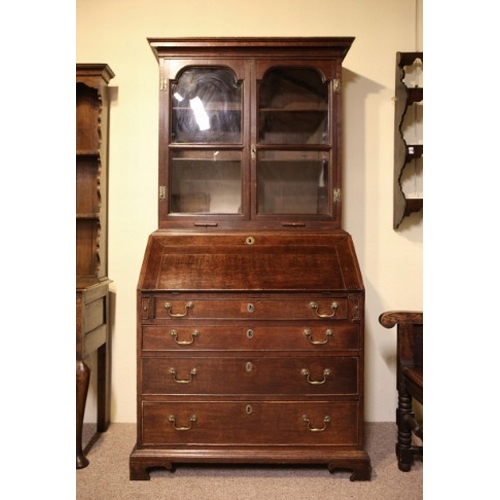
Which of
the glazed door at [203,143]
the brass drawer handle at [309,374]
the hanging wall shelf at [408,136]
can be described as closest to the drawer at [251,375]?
the brass drawer handle at [309,374]

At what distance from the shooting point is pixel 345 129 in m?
2.82

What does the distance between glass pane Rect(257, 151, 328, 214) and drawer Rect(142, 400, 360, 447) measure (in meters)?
0.93

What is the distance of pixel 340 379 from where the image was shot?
218 centimetres

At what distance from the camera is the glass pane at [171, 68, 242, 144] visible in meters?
2.48

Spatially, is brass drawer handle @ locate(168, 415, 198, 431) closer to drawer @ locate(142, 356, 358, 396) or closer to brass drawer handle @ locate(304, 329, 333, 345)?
drawer @ locate(142, 356, 358, 396)

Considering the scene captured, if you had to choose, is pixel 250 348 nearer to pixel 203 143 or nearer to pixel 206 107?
pixel 203 143

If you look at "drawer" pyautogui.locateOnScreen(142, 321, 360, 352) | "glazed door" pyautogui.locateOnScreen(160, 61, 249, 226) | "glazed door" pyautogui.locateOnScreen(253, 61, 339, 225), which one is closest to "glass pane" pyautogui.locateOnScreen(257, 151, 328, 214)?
"glazed door" pyautogui.locateOnScreen(253, 61, 339, 225)

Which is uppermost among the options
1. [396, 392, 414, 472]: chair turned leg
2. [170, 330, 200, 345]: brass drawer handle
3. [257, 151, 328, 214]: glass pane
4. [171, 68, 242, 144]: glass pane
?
[171, 68, 242, 144]: glass pane

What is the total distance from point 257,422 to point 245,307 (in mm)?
509

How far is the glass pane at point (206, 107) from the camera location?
248 centimetres

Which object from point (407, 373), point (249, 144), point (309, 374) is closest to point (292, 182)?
point (249, 144)

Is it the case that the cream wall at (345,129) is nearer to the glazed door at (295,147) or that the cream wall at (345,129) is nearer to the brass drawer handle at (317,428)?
the glazed door at (295,147)
